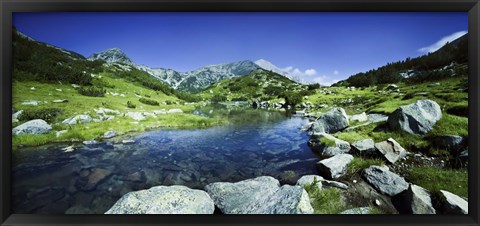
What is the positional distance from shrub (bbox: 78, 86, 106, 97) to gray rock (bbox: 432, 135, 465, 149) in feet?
25.3

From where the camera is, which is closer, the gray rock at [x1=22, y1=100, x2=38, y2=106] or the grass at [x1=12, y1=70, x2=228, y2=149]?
the gray rock at [x1=22, y1=100, x2=38, y2=106]

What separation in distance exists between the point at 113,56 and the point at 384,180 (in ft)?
20.3

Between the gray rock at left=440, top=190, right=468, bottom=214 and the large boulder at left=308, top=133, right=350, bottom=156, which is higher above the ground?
the large boulder at left=308, top=133, right=350, bottom=156

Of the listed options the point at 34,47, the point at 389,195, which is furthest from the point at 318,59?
the point at 34,47

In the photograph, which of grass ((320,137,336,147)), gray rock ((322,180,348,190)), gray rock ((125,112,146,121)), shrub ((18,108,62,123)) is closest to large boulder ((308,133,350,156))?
grass ((320,137,336,147))

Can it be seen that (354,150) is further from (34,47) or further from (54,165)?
(34,47)

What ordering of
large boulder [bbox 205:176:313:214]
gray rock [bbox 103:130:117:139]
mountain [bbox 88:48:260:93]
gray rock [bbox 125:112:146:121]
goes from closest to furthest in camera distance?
1. large boulder [bbox 205:176:313:214]
2. mountain [bbox 88:48:260:93]
3. gray rock [bbox 103:130:117:139]
4. gray rock [bbox 125:112:146:121]

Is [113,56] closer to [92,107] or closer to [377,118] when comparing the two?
[92,107]

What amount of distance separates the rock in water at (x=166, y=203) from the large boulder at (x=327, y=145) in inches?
118

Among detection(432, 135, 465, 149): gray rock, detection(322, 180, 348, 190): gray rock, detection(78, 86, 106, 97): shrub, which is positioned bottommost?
detection(322, 180, 348, 190): gray rock

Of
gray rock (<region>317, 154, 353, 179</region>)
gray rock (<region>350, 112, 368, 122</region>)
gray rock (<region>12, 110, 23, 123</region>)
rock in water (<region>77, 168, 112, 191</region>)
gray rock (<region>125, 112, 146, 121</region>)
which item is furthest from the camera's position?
gray rock (<region>125, 112, 146, 121</region>)

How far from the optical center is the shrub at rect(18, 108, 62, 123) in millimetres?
4441

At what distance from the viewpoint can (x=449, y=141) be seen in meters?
4.39

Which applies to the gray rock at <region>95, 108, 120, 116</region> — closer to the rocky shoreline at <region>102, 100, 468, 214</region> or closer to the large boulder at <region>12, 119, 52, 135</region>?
the large boulder at <region>12, 119, 52, 135</region>
